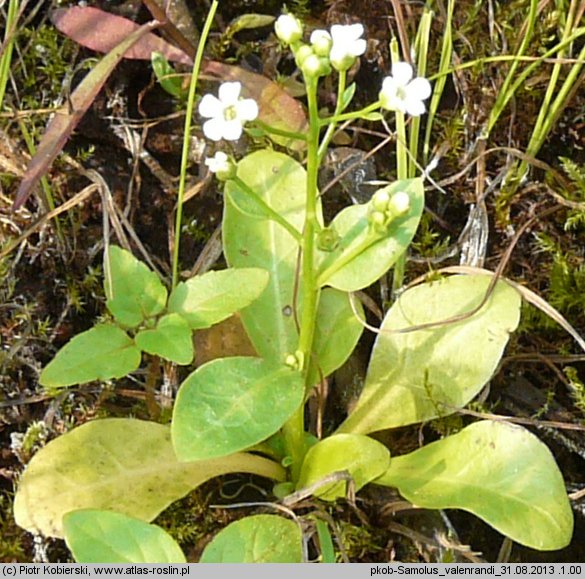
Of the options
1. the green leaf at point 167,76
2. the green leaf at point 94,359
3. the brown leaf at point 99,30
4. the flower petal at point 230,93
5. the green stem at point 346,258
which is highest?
the flower petal at point 230,93

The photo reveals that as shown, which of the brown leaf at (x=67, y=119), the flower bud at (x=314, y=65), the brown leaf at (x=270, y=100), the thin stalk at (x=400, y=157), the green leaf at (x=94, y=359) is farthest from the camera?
the brown leaf at (x=270, y=100)

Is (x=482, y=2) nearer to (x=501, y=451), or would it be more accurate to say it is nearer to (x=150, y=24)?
(x=150, y=24)

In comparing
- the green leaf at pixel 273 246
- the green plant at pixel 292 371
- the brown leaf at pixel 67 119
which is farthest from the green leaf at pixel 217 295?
the brown leaf at pixel 67 119

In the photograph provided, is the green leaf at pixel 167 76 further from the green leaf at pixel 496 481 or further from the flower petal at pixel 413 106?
the green leaf at pixel 496 481

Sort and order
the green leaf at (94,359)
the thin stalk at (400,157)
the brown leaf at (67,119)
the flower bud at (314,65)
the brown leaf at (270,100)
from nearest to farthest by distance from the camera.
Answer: the flower bud at (314,65)
the green leaf at (94,359)
the brown leaf at (67,119)
the thin stalk at (400,157)
the brown leaf at (270,100)

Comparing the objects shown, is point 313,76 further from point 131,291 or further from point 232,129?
point 131,291

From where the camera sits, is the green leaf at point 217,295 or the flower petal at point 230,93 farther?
the green leaf at point 217,295

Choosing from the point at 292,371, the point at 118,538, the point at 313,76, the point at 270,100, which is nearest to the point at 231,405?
the point at 292,371
